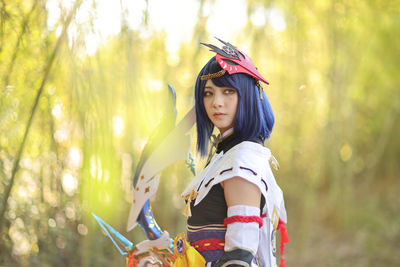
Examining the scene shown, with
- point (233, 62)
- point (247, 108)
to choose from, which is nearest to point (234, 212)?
point (247, 108)

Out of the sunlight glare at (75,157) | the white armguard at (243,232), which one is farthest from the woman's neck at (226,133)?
the sunlight glare at (75,157)

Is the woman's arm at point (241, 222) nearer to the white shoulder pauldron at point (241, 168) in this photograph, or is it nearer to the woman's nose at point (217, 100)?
the white shoulder pauldron at point (241, 168)

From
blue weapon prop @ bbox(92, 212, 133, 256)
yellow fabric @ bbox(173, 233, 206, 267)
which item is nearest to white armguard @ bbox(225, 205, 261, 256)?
yellow fabric @ bbox(173, 233, 206, 267)

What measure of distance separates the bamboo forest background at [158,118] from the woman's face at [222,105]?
196mm

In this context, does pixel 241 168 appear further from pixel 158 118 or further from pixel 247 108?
pixel 158 118

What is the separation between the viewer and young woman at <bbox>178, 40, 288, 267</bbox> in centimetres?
104

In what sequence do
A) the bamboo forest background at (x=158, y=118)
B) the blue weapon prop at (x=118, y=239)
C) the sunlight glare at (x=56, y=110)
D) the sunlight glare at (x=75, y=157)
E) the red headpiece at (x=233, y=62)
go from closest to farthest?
the red headpiece at (x=233, y=62), the blue weapon prop at (x=118, y=239), the bamboo forest background at (x=158, y=118), the sunlight glare at (x=56, y=110), the sunlight glare at (x=75, y=157)

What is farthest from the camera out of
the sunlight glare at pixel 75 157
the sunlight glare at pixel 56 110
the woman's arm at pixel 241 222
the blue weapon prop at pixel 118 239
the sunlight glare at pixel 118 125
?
the sunlight glare at pixel 118 125

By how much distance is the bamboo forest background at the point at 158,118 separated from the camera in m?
2.03

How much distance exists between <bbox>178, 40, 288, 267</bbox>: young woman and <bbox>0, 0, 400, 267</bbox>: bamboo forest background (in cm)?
20

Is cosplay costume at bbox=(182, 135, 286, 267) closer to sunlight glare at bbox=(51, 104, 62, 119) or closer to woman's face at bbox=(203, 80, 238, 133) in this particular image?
woman's face at bbox=(203, 80, 238, 133)

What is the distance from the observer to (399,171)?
6789 millimetres

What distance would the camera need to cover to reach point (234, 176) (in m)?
1.05

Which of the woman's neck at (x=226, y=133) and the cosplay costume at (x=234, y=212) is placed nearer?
the cosplay costume at (x=234, y=212)
